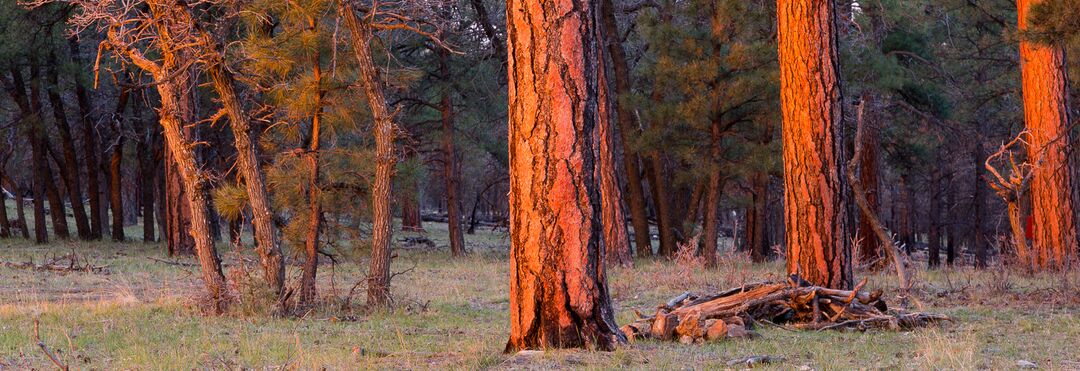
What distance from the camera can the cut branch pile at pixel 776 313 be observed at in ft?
24.8

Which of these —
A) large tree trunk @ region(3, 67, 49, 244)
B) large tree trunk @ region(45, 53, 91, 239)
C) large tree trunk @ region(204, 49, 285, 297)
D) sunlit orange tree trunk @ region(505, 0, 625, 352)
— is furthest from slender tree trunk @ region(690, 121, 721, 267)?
large tree trunk @ region(3, 67, 49, 244)

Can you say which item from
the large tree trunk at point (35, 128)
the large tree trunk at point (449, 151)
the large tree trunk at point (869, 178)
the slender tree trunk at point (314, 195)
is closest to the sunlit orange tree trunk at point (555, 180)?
the slender tree trunk at point (314, 195)

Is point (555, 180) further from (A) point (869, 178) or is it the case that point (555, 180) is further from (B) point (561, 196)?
(A) point (869, 178)

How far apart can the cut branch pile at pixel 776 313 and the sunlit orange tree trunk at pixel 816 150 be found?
70 centimetres

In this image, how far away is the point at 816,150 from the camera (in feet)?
Result: 30.7

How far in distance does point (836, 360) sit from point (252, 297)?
577 cm

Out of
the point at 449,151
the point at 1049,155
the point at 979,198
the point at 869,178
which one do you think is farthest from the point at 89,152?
the point at 979,198

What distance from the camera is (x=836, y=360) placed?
20.9 ft

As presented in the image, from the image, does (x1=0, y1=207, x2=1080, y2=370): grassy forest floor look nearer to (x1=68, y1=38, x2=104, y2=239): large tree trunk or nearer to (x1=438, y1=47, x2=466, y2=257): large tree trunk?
(x1=438, y1=47, x2=466, y2=257): large tree trunk

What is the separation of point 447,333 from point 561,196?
2.54 m

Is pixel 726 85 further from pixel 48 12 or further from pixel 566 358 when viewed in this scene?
pixel 48 12

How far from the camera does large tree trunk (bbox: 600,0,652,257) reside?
20594 mm

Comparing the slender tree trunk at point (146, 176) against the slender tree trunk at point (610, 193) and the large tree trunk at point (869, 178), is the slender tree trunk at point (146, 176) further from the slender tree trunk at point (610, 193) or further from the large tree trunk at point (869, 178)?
the large tree trunk at point (869, 178)

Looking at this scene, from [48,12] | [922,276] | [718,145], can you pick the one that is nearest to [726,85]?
[718,145]
